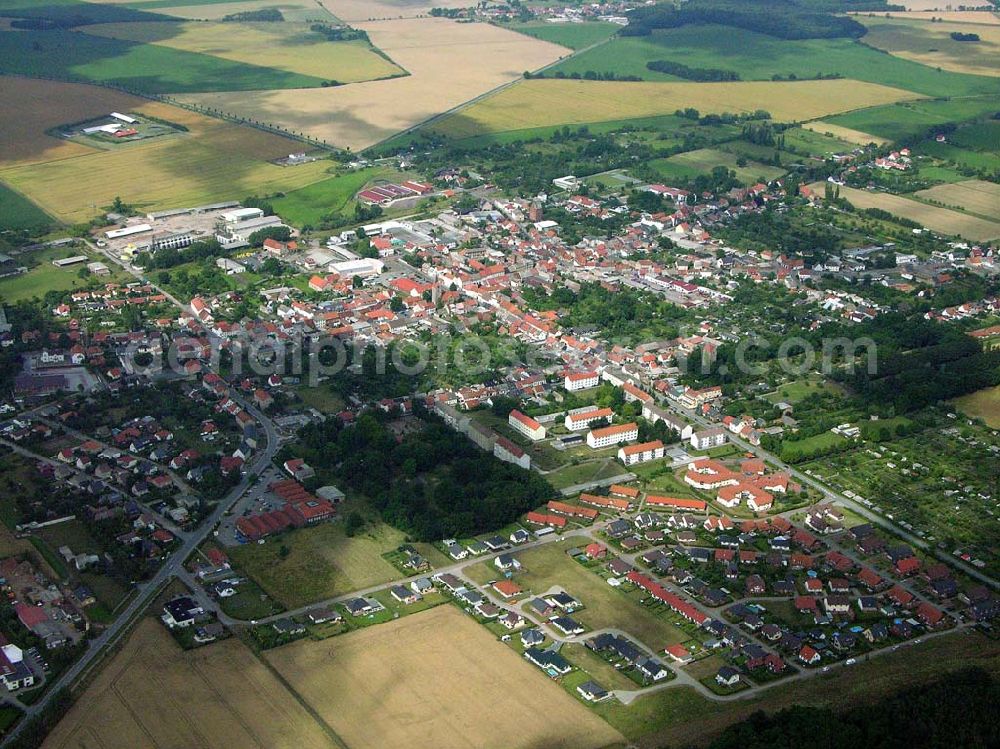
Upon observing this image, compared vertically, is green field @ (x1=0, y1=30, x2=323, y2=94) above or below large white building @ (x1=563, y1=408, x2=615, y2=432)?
above

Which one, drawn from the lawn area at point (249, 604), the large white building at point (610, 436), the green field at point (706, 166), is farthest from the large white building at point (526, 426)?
the green field at point (706, 166)

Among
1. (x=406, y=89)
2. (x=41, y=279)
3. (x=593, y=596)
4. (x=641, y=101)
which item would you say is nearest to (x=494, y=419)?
(x=593, y=596)

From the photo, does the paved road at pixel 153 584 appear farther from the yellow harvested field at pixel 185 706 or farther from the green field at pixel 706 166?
the green field at pixel 706 166

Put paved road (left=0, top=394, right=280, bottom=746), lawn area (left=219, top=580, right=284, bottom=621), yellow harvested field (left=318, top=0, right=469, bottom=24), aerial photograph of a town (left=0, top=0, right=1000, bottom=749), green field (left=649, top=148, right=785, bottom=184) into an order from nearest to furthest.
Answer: paved road (left=0, top=394, right=280, bottom=746)
aerial photograph of a town (left=0, top=0, right=1000, bottom=749)
lawn area (left=219, top=580, right=284, bottom=621)
green field (left=649, top=148, right=785, bottom=184)
yellow harvested field (left=318, top=0, right=469, bottom=24)

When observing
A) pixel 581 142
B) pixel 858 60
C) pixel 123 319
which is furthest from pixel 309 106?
pixel 858 60

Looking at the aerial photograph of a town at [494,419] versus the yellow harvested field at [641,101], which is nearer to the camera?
the aerial photograph of a town at [494,419]

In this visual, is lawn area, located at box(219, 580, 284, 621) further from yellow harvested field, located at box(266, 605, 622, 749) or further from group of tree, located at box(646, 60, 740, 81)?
group of tree, located at box(646, 60, 740, 81)

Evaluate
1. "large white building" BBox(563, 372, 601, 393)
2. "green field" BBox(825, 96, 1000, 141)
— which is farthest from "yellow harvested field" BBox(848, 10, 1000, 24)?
"large white building" BBox(563, 372, 601, 393)
